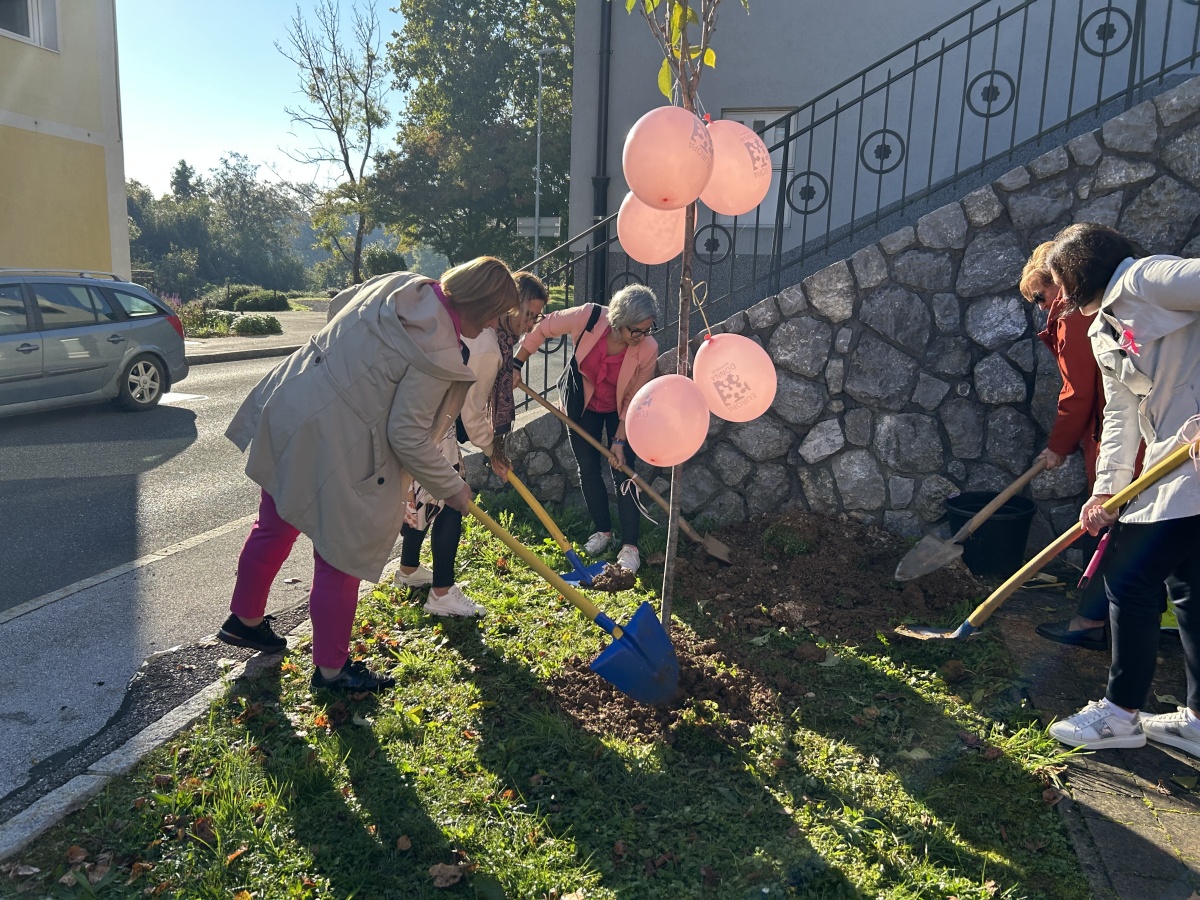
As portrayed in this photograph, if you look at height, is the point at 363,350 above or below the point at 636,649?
above

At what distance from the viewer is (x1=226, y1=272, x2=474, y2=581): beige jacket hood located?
3273 millimetres

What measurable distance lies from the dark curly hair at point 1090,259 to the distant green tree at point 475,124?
116 feet

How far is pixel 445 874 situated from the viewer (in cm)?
266

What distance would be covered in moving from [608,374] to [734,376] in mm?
1799

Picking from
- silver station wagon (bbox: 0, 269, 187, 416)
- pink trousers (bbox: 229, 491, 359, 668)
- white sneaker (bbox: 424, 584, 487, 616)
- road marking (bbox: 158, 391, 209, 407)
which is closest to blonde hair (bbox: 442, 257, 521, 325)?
pink trousers (bbox: 229, 491, 359, 668)

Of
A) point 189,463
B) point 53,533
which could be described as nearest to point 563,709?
point 53,533

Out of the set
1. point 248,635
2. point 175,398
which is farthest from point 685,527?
point 175,398

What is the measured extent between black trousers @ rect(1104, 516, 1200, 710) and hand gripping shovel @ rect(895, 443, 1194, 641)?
13cm

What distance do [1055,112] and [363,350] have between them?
25.3 feet

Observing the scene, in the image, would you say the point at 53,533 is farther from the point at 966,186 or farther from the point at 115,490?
the point at 966,186

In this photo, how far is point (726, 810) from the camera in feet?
9.89

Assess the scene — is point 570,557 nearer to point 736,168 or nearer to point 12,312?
point 736,168

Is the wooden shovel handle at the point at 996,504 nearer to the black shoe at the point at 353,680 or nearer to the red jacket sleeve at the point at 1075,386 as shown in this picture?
the red jacket sleeve at the point at 1075,386

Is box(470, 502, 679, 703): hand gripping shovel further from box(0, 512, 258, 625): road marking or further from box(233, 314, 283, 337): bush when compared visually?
box(233, 314, 283, 337): bush
